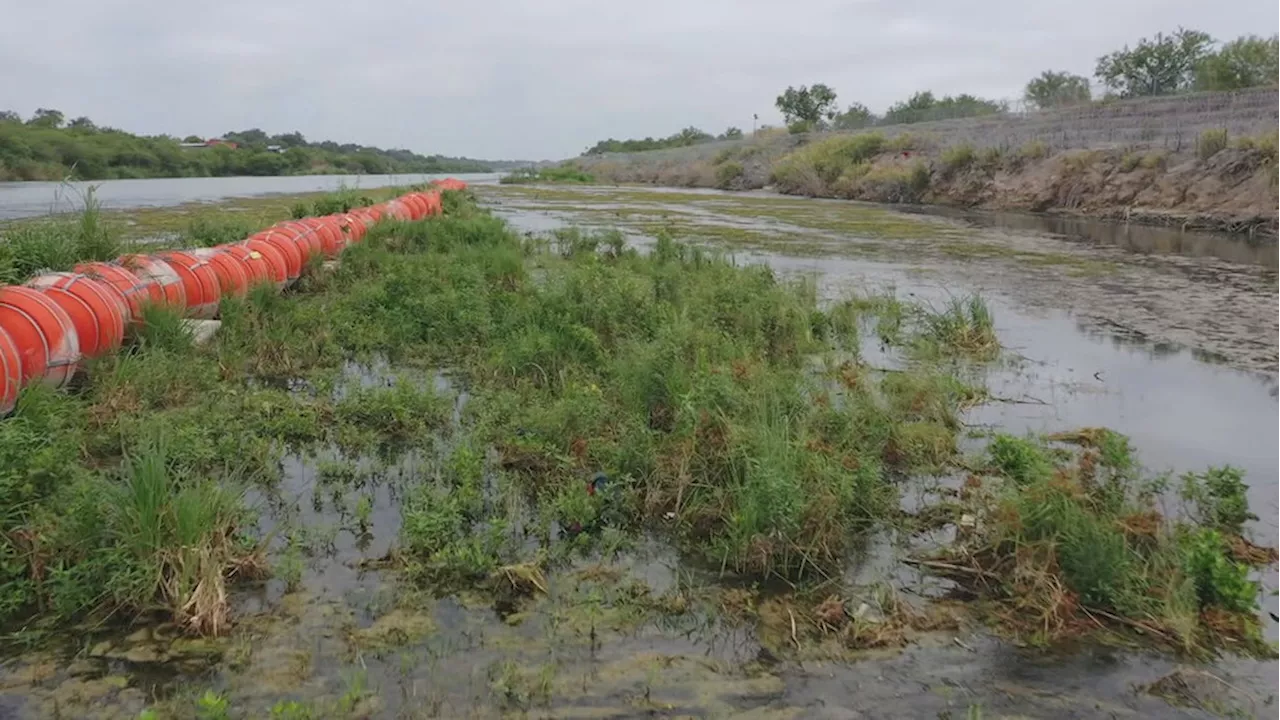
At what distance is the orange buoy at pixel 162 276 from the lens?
751 cm

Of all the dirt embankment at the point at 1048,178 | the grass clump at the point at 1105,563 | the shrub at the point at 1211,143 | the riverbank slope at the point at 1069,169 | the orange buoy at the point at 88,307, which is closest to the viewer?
the grass clump at the point at 1105,563

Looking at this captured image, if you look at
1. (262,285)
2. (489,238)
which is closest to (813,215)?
(489,238)

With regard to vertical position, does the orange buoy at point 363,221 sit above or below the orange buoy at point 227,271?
above

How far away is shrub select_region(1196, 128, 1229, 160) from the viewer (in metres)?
23.6

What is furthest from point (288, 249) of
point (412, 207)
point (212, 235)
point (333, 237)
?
point (412, 207)

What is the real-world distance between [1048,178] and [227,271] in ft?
89.8

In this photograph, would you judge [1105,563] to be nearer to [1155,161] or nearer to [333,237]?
[333,237]

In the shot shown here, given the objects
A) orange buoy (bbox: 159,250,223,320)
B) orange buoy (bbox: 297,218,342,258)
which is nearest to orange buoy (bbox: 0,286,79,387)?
orange buoy (bbox: 159,250,223,320)

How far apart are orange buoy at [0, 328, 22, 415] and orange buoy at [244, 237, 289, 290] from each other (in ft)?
14.2

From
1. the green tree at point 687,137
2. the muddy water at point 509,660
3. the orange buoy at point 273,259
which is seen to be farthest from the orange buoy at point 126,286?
the green tree at point 687,137

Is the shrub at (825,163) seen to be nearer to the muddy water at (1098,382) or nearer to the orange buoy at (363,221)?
the muddy water at (1098,382)

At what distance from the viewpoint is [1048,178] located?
28531 mm

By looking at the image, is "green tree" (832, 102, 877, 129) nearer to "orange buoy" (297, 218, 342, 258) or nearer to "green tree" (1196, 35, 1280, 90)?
"green tree" (1196, 35, 1280, 90)

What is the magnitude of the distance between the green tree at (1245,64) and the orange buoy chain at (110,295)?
42195 mm
